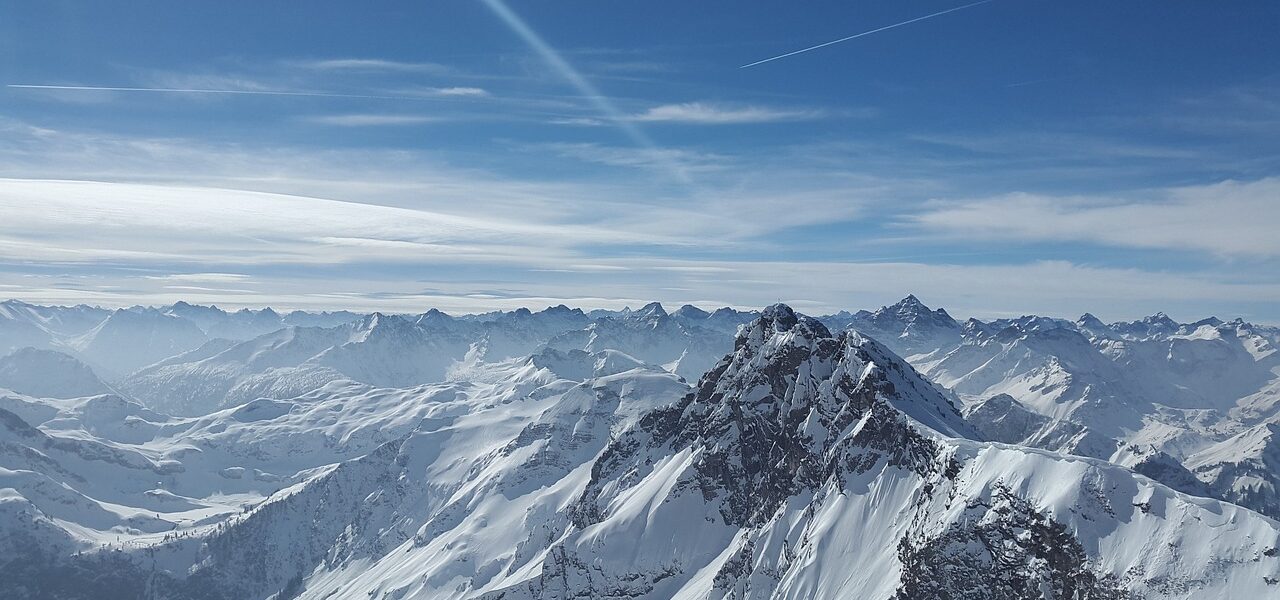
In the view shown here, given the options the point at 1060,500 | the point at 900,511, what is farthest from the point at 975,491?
the point at 900,511

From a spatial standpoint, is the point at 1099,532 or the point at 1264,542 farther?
the point at 1099,532

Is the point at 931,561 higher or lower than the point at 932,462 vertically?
lower

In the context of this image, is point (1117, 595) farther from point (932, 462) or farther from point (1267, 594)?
point (932, 462)

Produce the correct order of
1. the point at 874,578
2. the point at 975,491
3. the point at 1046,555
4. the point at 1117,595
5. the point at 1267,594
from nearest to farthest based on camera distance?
the point at 1267,594 < the point at 1117,595 < the point at 1046,555 < the point at 975,491 < the point at 874,578

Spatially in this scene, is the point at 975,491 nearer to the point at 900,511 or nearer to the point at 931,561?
the point at 931,561

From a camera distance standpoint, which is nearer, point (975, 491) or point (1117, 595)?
point (1117, 595)

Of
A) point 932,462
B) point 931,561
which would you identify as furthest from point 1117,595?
point 932,462

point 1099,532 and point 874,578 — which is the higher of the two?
point 1099,532


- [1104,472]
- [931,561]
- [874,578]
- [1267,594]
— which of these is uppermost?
[1104,472]

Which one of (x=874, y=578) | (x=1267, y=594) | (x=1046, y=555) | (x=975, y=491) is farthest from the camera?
(x=874, y=578)
